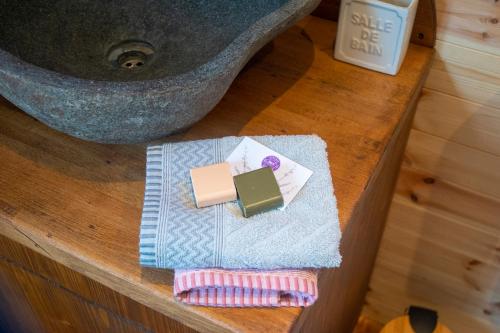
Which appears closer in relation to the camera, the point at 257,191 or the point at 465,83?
the point at 257,191

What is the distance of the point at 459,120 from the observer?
922 mm

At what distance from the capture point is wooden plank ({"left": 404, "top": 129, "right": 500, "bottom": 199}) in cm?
95

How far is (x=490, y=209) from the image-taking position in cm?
99

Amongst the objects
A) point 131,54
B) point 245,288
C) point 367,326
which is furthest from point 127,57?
point 367,326

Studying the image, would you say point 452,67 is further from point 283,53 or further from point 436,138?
point 283,53

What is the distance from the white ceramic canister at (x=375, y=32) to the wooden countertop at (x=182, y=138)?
0.06 ft

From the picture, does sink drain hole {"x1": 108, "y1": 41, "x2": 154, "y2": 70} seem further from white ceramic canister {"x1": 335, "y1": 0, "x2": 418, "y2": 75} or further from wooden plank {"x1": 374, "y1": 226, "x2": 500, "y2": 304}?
wooden plank {"x1": 374, "y1": 226, "x2": 500, "y2": 304}

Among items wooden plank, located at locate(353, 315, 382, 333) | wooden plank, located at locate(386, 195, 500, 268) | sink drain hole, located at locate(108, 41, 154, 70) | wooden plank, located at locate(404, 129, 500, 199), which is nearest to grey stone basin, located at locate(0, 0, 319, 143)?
sink drain hole, located at locate(108, 41, 154, 70)

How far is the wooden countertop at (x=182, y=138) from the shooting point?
0.57 m

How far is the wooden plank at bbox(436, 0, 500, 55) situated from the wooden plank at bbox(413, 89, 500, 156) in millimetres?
108

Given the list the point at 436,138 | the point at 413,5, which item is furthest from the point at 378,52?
the point at 436,138

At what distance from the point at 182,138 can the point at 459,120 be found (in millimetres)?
510

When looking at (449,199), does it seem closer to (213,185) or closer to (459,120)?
(459,120)

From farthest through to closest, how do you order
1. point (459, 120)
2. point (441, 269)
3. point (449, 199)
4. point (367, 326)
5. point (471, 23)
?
point (367, 326) → point (441, 269) → point (449, 199) → point (459, 120) → point (471, 23)
